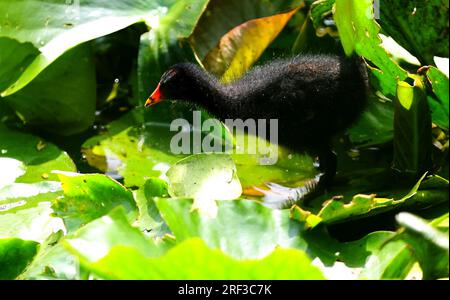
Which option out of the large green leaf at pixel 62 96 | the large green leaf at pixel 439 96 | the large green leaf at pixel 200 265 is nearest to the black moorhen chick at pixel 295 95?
the large green leaf at pixel 439 96

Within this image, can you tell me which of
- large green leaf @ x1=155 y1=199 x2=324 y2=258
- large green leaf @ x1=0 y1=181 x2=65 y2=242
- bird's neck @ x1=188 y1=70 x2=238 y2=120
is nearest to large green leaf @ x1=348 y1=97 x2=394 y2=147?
bird's neck @ x1=188 y1=70 x2=238 y2=120

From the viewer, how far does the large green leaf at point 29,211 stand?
2135 millimetres

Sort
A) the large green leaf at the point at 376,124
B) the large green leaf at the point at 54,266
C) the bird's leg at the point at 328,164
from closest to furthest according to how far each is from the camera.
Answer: the large green leaf at the point at 54,266 < the bird's leg at the point at 328,164 < the large green leaf at the point at 376,124

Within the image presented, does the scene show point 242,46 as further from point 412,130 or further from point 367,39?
point 412,130

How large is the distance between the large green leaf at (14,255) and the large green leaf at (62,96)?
38.5 inches

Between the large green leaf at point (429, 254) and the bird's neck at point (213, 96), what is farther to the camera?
the bird's neck at point (213, 96)

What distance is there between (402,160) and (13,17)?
1.51 metres

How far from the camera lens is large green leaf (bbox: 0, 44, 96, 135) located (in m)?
2.83

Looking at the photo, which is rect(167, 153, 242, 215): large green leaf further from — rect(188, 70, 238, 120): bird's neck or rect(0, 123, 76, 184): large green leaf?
rect(0, 123, 76, 184): large green leaf

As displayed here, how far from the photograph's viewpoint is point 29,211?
226 centimetres

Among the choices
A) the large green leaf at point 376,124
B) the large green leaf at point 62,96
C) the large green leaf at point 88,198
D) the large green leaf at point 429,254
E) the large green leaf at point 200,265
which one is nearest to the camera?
the large green leaf at point 200,265

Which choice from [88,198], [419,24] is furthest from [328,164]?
[88,198]

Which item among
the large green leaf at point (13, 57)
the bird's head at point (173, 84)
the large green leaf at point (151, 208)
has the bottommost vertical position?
the large green leaf at point (151, 208)

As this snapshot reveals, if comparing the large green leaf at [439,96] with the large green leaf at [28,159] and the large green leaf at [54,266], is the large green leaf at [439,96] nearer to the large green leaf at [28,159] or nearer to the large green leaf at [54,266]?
the large green leaf at [54,266]
